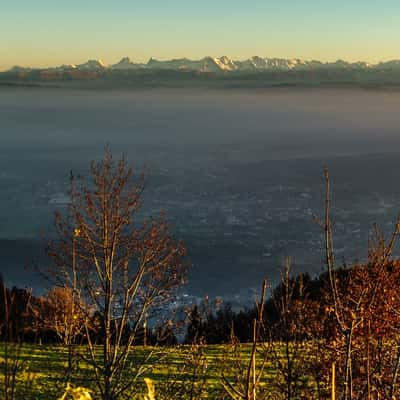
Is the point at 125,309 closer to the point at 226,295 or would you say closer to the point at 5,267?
the point at 226,295

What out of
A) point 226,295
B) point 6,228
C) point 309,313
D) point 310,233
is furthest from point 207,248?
point 309,313

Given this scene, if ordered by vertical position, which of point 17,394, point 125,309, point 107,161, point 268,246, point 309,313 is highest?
point 107,161

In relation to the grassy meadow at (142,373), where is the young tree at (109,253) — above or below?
above

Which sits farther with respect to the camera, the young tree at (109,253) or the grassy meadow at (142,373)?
the grassy meadow at (142,373)

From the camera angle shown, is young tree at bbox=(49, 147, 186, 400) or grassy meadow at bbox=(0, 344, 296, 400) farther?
grassy meadow at bbox=(0, 344, 296, 400)

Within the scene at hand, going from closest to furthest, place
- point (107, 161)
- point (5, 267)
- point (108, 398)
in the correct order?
point (108, 398)
point (107, 161)
point (5, 267)

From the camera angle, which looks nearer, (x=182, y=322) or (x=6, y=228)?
(x=182, y=322)

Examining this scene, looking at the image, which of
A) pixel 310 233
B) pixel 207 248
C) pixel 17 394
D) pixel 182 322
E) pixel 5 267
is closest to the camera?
pixel 182 322

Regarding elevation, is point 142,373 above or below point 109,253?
below

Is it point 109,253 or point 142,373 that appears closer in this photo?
point 109,253

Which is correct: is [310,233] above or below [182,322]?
below

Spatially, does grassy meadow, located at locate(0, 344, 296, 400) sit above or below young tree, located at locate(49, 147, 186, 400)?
below
